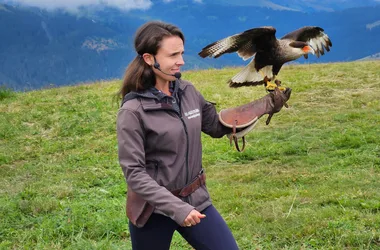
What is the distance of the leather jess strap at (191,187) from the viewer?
8.08ft

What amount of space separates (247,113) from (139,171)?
891 mm

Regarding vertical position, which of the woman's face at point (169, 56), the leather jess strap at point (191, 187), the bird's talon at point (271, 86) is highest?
the woman's face at point (169, 56)

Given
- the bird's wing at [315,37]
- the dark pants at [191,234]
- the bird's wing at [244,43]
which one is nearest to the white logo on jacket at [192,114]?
the dark pants at [191,234]

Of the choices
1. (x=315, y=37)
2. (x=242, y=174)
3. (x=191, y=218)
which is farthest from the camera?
(x=242, y=174)

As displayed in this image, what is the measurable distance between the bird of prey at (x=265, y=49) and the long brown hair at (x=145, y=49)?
3.82 ft

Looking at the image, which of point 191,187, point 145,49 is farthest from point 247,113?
point 145,49

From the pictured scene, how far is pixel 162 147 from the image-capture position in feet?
7.86

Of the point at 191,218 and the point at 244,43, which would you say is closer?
the point at 191,218

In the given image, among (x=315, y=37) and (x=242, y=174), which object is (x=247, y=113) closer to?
(x=315, y=37)

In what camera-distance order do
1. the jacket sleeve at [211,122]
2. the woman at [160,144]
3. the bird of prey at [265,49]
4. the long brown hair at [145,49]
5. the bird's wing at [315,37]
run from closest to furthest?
the woman at [160,144] → the long brown hair at [145,49] → the jacket sleeve at [211,122] → the bird of prey at [265,49] → the bird's wing at [315,37]

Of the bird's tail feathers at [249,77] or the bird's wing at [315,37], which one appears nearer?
the bird's tail feathers at [249,77]

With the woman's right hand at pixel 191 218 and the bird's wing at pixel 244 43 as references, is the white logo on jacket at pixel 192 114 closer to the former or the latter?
the woman's right hand at pixel 191 218

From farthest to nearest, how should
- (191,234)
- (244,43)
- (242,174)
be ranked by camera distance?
1. (242,174)
2. (244,43)
3. (191,234)

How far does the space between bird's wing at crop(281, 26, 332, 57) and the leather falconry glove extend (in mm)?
1981
